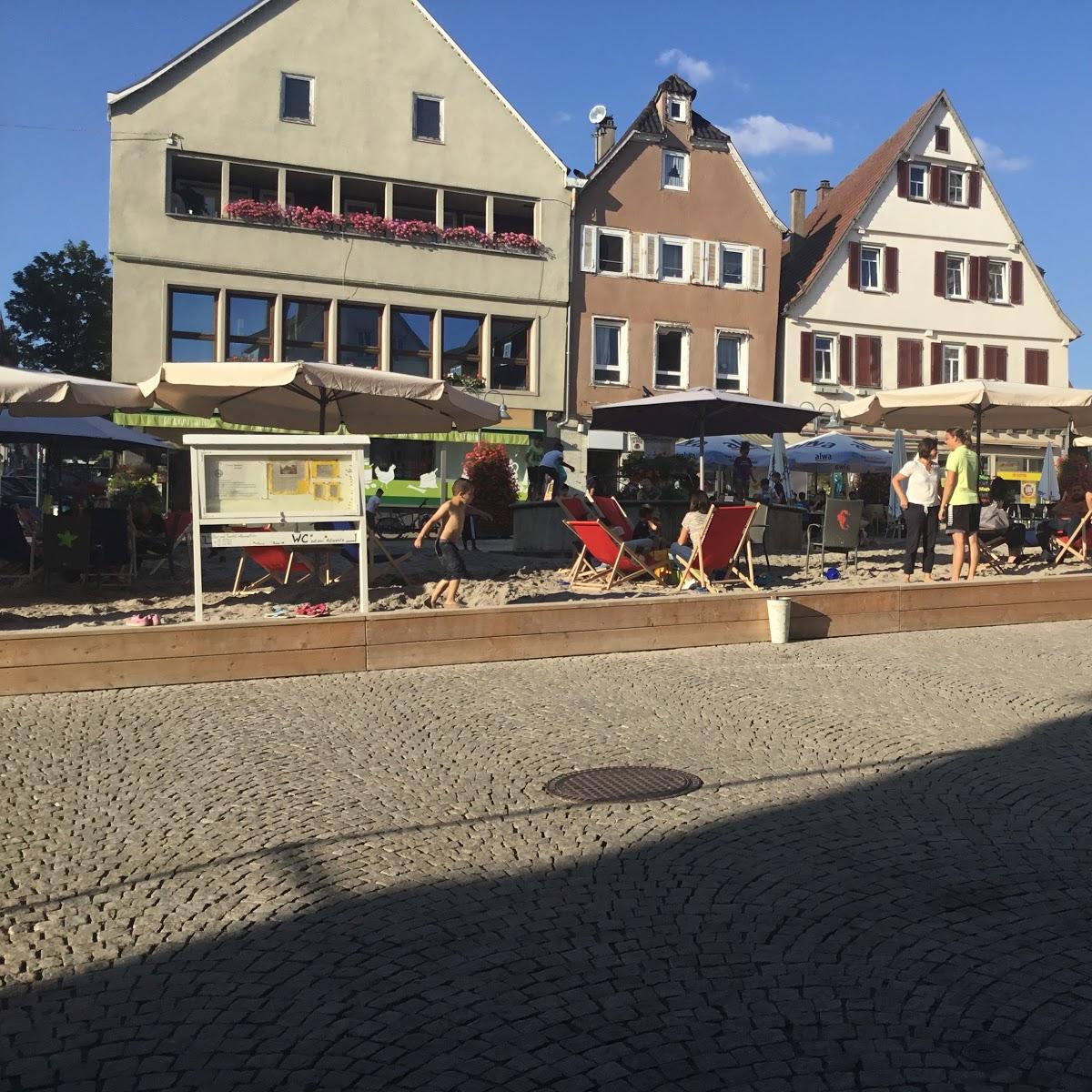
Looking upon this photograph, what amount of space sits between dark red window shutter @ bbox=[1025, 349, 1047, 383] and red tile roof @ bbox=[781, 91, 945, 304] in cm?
764

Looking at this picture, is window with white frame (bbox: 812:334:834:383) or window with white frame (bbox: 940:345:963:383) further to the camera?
window with white frame (bbox: 940:345:963:383)

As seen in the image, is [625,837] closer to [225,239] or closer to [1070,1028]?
[1070,1028]

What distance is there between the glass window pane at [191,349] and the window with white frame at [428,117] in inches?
312

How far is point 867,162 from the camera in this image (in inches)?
1754

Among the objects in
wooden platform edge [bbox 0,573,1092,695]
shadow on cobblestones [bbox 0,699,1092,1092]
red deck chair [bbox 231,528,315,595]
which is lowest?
shadow on cobblestones [bbox 0,699,1092,1092]

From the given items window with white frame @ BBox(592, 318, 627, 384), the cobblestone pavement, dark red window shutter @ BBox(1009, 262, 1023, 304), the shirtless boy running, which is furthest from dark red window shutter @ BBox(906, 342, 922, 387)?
the cobblestone pavement

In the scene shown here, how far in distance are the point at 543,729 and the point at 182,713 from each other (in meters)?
2.27

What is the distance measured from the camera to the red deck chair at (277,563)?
12.9m

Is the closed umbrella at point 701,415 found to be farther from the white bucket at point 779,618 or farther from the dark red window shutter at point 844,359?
the dark red window shutter at point 844,359

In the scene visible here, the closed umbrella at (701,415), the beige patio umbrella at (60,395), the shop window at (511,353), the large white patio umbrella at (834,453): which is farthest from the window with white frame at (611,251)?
the beige patio umbrella at (60,395)

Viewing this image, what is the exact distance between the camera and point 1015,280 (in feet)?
139

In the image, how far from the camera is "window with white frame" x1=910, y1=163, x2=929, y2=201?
136 ft

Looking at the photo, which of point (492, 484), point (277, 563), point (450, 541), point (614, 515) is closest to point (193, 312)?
point (492, 484)

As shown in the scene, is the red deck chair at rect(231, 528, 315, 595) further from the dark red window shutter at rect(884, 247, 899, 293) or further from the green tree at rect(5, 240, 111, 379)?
the green tree at rect(5, 240, 111, 379)
